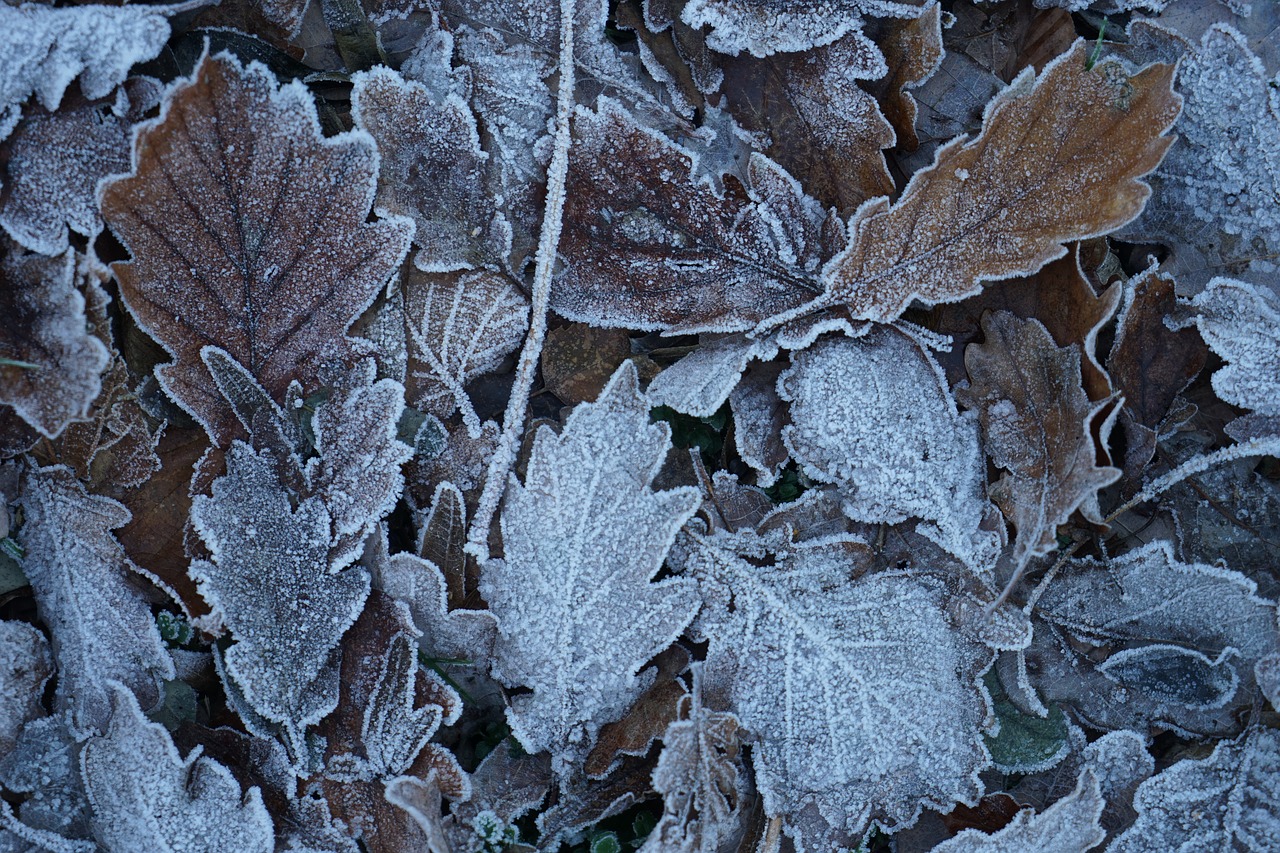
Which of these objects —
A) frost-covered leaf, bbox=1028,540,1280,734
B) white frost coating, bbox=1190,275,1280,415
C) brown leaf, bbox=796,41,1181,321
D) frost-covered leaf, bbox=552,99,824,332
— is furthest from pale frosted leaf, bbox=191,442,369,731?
white frost coating, bbox=1190,275,1280,415

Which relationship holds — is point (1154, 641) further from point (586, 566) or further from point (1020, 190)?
point (586, 566)

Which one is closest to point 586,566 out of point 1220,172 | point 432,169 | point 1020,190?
point 432,169

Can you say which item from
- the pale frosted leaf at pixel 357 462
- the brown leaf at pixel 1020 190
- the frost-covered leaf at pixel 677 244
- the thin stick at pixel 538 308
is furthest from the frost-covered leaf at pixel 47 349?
the brown leaf at pixel 1020 190

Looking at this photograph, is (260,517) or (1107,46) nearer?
(260,517)

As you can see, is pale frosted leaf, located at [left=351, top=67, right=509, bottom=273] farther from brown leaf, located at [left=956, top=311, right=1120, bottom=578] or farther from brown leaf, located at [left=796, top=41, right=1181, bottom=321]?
brown leaf, located at [left=956, top=311, right=1120, bottom=578]

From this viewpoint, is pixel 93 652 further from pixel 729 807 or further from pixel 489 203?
pixel 729 807

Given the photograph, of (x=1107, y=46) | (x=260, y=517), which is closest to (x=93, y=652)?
(x=260, y=517)

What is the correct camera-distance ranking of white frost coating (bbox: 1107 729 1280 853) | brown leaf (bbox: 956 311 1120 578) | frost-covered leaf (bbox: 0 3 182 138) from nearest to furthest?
frost-covered leaf (bbox: 0 3 182 138), brown leaf (bbox: 956 311 1120 578), white frost coating (bbox: 1107 729 1280 853)
